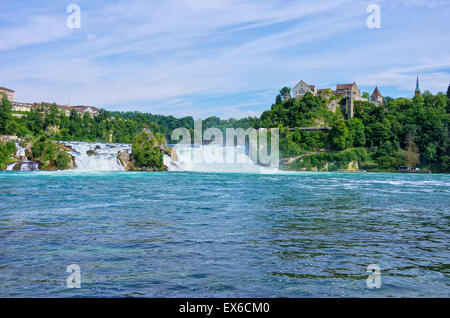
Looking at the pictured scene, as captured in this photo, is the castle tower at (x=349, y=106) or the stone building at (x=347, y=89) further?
the stone building at (x=347, y=89)

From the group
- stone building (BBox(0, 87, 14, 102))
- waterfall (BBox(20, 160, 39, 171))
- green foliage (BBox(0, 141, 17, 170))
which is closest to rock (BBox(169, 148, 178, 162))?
waterfall (BBox(20, 160, 39, 171))

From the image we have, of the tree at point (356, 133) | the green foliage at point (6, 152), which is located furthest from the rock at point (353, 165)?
the green foliage at point (6, 152)

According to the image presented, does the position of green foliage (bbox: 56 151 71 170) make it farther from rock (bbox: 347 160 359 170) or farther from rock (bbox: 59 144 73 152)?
rock (bbox: 347 160 359 170)

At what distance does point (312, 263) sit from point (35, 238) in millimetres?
6495

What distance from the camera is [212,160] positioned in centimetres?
5750

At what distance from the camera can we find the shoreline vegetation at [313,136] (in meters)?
51.8

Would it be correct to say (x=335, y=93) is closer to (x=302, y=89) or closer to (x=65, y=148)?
(x=302, y=89)

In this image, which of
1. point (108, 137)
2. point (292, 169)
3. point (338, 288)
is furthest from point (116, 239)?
point (108, 137)

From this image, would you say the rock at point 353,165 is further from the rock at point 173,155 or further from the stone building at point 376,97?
the stone building at point 376,97

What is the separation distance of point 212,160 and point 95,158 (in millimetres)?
16464

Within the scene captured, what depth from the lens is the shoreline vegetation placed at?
51844mm

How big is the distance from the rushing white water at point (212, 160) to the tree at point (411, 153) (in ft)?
84.2

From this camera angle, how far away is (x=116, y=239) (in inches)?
375

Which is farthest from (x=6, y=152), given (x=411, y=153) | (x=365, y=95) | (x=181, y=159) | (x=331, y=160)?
(x=365, y=95)
